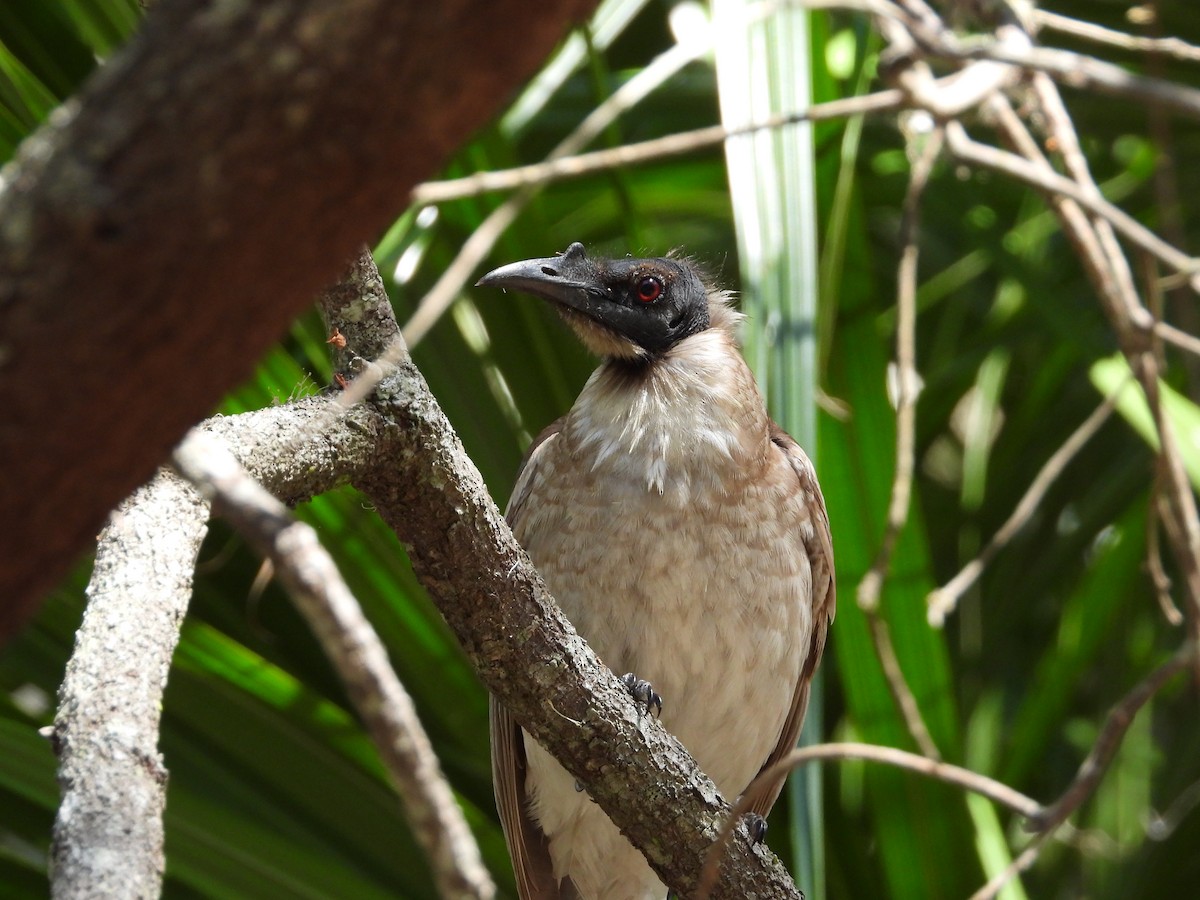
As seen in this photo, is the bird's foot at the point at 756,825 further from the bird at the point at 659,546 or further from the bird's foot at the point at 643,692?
the bird's foot at the point at 643,692

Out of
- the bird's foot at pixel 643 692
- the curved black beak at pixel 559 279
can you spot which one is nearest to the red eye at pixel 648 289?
the curved black beak at pixel 559 279

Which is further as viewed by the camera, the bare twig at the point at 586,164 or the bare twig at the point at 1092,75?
the bare twig at the point at 586,164

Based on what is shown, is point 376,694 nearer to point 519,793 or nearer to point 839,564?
point 839,564

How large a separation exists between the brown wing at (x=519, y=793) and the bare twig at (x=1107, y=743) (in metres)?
1.67

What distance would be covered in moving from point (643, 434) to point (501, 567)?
3.45ft

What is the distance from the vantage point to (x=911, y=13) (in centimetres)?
138

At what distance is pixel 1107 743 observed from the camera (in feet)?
3.95

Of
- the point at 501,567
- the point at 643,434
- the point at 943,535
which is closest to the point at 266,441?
the point at 501,567

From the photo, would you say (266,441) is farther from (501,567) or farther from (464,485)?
(501,567)

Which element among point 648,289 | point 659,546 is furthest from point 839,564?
point 648,289

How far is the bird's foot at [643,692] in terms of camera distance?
259 centimetres

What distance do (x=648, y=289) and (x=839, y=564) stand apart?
790 millimetres

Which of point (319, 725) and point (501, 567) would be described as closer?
point (501, 567)

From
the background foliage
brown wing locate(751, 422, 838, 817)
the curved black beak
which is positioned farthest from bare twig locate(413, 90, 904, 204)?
brown wing locate(751, 422, 838, 817)
